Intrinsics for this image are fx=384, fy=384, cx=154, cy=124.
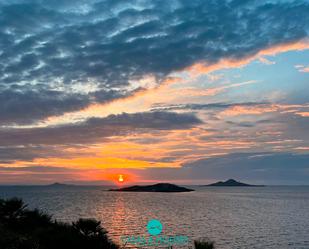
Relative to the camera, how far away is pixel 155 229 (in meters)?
72.5

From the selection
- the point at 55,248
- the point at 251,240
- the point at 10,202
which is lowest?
the point at 251,240

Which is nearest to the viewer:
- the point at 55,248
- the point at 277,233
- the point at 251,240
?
the point at 55,248

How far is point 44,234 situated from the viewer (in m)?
29.8

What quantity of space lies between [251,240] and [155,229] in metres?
19.2

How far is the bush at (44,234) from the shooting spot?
82.6ft

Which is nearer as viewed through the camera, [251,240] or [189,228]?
[251,240]

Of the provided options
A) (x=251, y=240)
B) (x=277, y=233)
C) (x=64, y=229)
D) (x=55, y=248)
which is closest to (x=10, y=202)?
(x=64, y=229)

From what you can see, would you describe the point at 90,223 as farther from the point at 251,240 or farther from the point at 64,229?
the point at 251,240

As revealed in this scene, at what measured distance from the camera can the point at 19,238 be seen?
25.4 metres

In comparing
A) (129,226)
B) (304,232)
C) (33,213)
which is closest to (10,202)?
(33,213)

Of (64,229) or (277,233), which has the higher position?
(64,229)

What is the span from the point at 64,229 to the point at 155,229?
42.7 metres

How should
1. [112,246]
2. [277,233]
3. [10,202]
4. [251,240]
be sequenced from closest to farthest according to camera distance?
[112,246]
[10,202]
[251,240]
[277,233]

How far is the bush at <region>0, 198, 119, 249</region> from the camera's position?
991 inches
